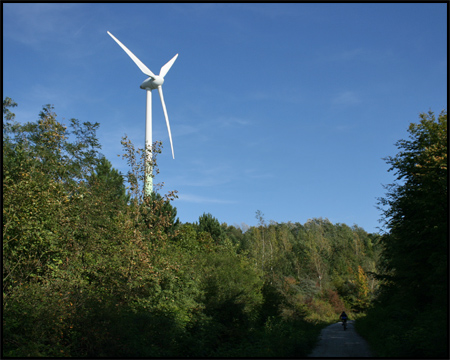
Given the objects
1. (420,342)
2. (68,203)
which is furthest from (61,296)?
(420,342)

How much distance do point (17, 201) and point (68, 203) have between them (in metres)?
2.71

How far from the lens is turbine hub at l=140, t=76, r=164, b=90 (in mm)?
40438

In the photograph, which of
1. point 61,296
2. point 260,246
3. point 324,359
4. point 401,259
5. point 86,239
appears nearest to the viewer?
point 61,296

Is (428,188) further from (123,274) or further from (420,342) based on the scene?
(123,274)

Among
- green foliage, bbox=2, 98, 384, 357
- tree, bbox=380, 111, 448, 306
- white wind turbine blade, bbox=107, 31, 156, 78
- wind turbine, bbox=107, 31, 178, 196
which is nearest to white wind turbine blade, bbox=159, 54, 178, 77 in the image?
wind turbine, bbox=107, 31, 178, 196

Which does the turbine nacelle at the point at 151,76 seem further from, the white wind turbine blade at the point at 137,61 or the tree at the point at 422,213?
the tree at the point at 422,213

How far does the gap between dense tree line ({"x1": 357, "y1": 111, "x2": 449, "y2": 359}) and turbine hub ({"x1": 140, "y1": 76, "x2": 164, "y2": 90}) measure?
2441cm

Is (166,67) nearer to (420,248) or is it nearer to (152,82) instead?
(152,82)

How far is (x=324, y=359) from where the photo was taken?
52.1ft

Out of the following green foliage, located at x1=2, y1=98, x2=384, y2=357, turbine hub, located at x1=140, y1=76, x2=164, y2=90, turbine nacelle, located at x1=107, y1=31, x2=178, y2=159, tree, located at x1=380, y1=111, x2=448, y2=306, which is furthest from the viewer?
turbine hub, located at x1=140, y1=76, x2=164, y2=90

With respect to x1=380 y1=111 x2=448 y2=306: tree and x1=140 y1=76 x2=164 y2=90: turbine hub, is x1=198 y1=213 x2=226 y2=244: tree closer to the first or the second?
x1=140 y1=76 x2=164 y2=90: turbine hub

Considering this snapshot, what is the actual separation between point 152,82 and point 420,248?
97.8ft

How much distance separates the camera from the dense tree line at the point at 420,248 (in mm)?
14258

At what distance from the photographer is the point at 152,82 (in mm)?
40500
